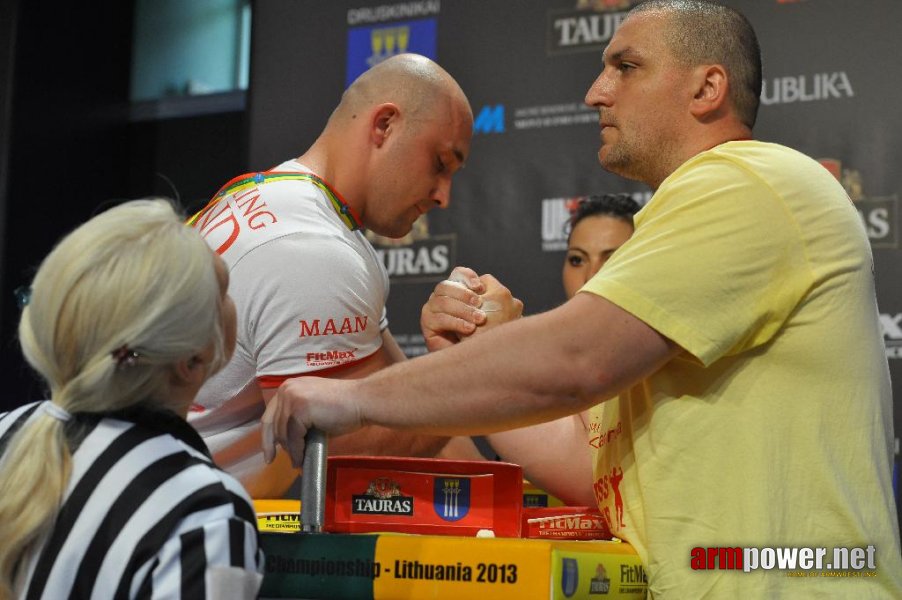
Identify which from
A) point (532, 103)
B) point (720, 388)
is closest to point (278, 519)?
point (720, 388)

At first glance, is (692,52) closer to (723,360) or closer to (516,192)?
A: (723,360)

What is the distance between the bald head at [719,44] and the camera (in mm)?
1801

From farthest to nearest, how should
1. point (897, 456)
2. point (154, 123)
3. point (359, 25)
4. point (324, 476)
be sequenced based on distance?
point (154, 123), point (359, 25), point (897, 456), point (324, 476)

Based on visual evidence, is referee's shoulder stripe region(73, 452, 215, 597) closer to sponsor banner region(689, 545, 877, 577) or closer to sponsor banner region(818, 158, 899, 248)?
Answer: sponsor banner region(689, 545, 877, 577)

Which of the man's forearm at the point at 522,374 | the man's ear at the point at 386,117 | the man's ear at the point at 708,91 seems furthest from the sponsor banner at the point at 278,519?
the man's ear at the point at 386,117

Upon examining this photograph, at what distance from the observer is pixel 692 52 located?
180 centimetres

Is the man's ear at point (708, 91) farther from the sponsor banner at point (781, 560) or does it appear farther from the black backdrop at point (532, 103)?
the black backdrop at point (532, 103)

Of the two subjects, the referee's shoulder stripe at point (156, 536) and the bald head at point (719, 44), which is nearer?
the referee's shoulder stripe at point (156, 536)

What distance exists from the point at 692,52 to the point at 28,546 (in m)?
1.20

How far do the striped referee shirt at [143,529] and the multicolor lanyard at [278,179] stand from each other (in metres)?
0.96

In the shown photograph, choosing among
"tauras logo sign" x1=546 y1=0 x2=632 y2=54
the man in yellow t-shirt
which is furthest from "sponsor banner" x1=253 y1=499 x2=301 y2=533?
"tauras logo sign" x1=546 y1=0 x2=632 y2=54

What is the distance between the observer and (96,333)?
3.93ft

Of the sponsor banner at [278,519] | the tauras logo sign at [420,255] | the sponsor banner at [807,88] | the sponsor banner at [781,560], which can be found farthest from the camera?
the tauras logo sign at [420,255]

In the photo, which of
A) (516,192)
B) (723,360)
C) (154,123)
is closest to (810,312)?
(723,360)
